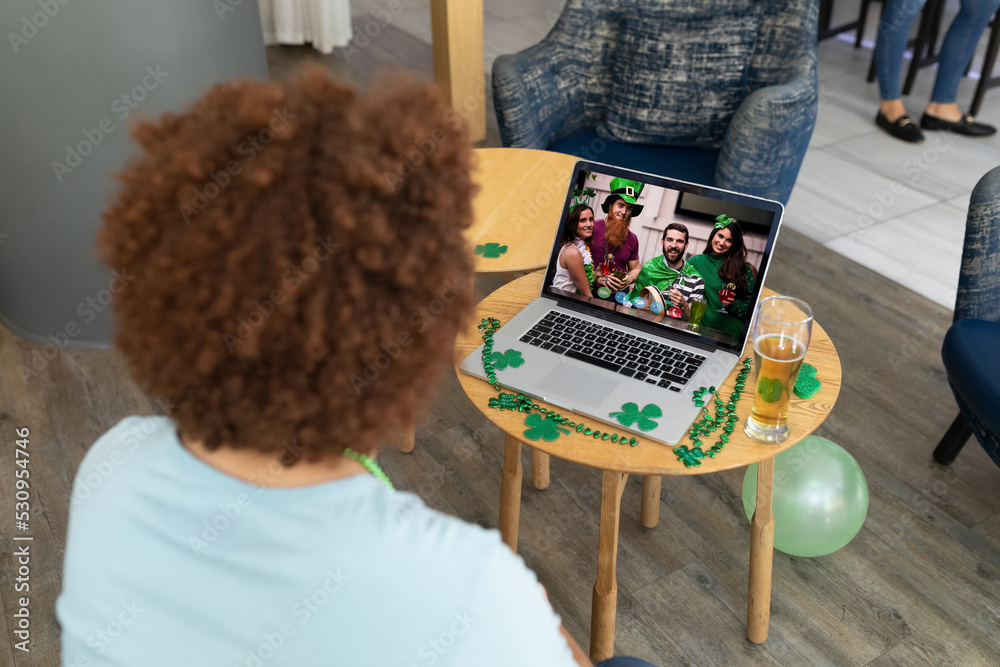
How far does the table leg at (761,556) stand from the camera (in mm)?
1382

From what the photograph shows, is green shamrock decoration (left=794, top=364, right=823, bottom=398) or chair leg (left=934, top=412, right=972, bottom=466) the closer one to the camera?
green shamrock decoration (left=794, top=364, right=823, bottom=398)

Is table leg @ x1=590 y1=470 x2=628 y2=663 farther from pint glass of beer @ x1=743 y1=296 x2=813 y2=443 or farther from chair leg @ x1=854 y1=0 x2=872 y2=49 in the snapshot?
chair leg @ x1=854 y1=0 x2=872 y2=49

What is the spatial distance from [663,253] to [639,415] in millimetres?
294

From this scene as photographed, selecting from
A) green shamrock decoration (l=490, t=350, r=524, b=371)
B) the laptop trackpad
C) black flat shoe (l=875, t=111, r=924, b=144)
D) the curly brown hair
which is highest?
the curly brown hair

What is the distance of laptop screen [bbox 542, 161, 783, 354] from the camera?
51.3 inches

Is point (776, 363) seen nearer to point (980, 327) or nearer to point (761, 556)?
point (761, 556)

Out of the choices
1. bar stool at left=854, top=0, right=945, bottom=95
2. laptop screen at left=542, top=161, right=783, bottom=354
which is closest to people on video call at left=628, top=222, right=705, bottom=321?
laptop screen at left=542, top=161, right=783, bottom=354

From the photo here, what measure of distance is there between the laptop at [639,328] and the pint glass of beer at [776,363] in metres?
0.09

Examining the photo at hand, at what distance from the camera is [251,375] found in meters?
0.61

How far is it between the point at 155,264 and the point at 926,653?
1549mm

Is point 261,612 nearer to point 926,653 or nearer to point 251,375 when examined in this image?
point 251,375

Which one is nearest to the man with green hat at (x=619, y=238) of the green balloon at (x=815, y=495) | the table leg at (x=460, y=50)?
the green balloon at (x=815, y=495)

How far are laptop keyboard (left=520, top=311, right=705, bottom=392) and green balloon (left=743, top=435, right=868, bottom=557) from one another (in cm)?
37

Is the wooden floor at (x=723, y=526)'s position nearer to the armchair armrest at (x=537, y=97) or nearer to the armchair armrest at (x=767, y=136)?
the armchair armrest at (x=767, y=136)
